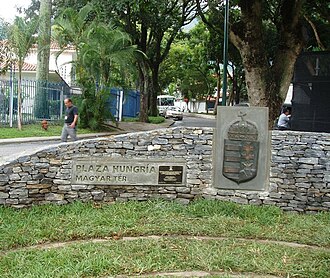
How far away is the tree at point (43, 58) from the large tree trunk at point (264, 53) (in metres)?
10.1

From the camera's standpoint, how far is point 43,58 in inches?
808

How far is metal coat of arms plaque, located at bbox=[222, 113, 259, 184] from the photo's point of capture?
Result: 7562mm

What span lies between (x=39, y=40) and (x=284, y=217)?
1448cm

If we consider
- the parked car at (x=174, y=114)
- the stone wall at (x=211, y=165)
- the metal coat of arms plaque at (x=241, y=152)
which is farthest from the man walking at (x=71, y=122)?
the parked car at (x=174, y=114)

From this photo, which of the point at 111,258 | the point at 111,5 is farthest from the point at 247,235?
the point at 111,5

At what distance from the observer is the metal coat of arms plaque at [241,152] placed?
298 inches

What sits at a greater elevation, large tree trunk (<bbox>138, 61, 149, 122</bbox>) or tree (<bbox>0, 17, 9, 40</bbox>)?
tree (<bbox>0, 17, 9, 40</bbox>)

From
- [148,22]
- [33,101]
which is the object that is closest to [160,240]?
[33,101]

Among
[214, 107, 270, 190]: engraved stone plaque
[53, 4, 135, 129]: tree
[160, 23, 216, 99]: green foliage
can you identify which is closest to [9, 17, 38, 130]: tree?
[53, 4, 135, 129]: tree

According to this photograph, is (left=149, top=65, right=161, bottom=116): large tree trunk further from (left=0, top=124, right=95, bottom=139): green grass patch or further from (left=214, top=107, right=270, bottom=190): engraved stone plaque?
(left=214, top=107, right=270, bottom=190): engraved stone plaque

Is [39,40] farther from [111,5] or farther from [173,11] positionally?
[173,11]

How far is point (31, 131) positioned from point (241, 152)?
448 inches

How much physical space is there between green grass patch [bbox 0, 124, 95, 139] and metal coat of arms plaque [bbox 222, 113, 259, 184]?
9861mm

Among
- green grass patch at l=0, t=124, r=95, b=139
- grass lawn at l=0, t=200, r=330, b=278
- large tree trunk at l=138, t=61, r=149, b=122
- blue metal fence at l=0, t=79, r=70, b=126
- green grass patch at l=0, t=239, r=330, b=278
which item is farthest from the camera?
large tree trunk at l=138, t=61, r=149, b=122
